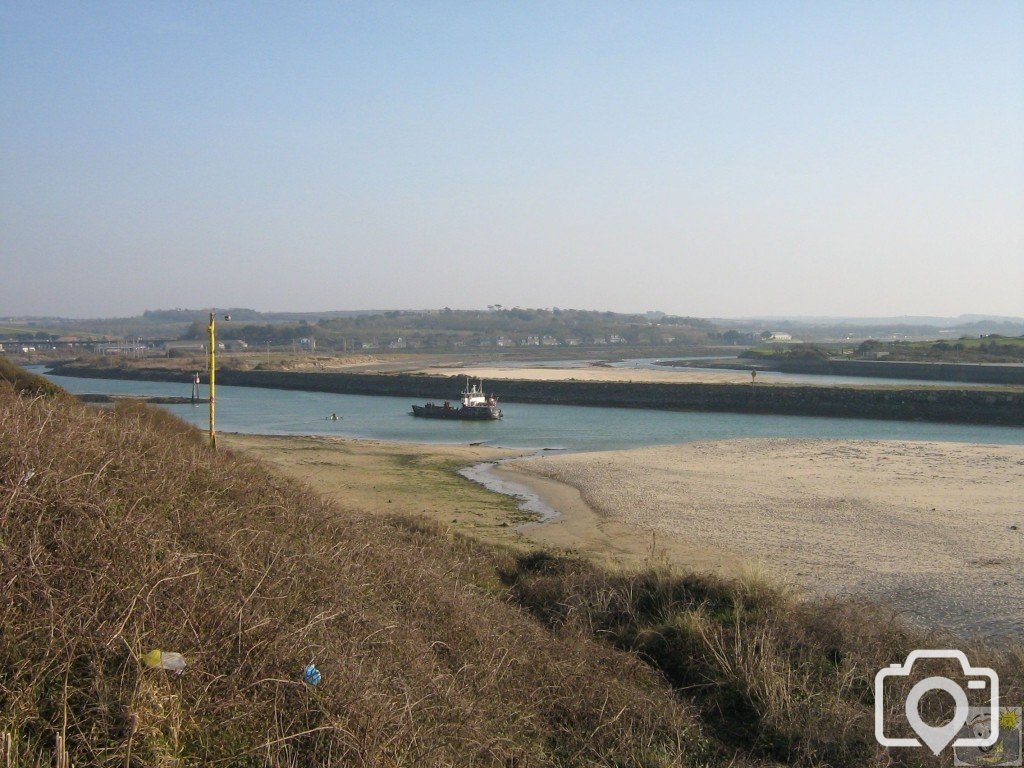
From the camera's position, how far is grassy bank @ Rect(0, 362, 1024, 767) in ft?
13.9

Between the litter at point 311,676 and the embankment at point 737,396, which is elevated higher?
the litter at point 311,676

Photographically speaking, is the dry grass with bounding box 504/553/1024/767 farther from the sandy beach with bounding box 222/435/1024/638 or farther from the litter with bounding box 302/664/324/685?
the litter with bounding box 302/664/324/685

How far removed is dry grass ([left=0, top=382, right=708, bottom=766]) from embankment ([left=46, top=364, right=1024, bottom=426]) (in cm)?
4688

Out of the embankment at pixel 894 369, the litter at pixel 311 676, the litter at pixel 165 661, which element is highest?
the litter at pixel 165 661

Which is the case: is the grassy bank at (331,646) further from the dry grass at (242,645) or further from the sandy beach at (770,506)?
the sandy beach at (770,506)

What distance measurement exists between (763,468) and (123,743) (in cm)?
2618

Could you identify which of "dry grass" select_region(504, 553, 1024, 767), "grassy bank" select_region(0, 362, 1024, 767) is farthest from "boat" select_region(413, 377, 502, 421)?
"grassy bank" select_region(0, 362, 1024, 767)

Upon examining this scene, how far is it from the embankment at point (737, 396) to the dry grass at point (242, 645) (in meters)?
46.9

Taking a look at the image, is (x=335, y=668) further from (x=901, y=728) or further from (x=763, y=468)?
(x=763, y=468)

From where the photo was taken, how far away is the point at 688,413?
53.9m

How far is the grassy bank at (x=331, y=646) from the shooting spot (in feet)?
13.9

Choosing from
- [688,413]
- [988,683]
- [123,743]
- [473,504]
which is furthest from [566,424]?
[123,743]

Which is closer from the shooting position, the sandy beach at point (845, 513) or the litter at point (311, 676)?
the litter at point (311, 676)

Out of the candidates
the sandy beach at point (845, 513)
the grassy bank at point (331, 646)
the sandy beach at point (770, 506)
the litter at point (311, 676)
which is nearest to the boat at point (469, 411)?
the sandy beach at point (770, 506)
